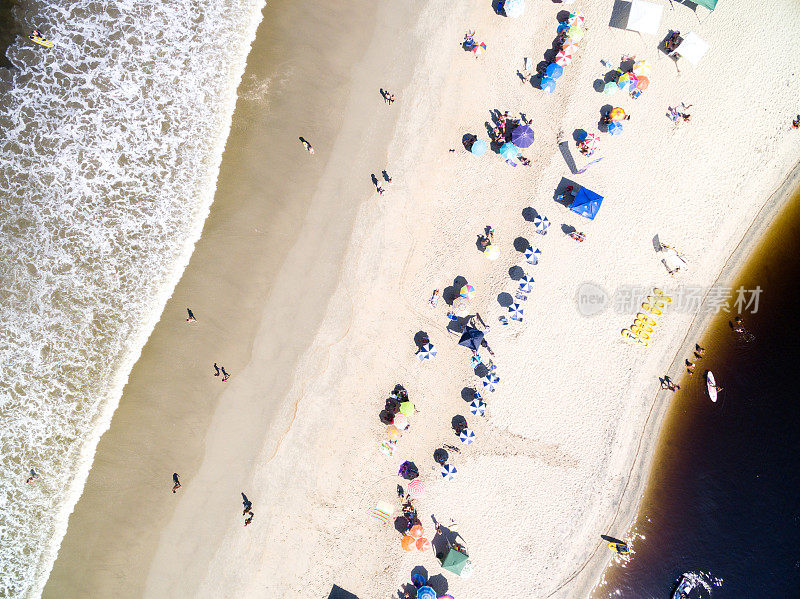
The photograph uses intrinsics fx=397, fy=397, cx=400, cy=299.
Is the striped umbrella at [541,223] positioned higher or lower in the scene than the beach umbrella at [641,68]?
lower

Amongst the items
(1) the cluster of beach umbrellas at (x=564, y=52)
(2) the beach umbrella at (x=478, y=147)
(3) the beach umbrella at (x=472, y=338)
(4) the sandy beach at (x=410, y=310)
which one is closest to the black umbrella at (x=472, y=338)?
(3) the beach umbrella at (x=472, y=338)

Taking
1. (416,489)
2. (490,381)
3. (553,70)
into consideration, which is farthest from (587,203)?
(416,489)

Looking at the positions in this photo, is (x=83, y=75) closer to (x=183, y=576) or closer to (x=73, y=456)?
(x=73, y=456)

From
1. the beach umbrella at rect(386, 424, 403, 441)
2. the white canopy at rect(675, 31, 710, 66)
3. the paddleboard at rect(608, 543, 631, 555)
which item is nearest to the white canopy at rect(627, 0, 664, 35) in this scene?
the white canopy at rect(675, 31, 710, 66)

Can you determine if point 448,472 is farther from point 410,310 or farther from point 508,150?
point 508,150

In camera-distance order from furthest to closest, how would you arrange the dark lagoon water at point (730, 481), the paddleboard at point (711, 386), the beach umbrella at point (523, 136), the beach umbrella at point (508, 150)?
the paddleboard at point (711, 386) → the dark lagoon water at point (730, 481) → the beach umbrella at point (508, 150) → the beach umbrella at point (523, 136)

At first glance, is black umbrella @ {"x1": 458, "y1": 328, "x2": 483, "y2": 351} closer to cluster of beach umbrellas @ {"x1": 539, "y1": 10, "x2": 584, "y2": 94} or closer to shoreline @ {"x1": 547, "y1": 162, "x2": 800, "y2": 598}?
shoreline @ {"x1": 547, "y1": 162, "x2": 800, "y2": 598}

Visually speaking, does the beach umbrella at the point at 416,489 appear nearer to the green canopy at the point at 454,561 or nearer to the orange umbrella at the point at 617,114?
the green canopy at the point at 454,561
